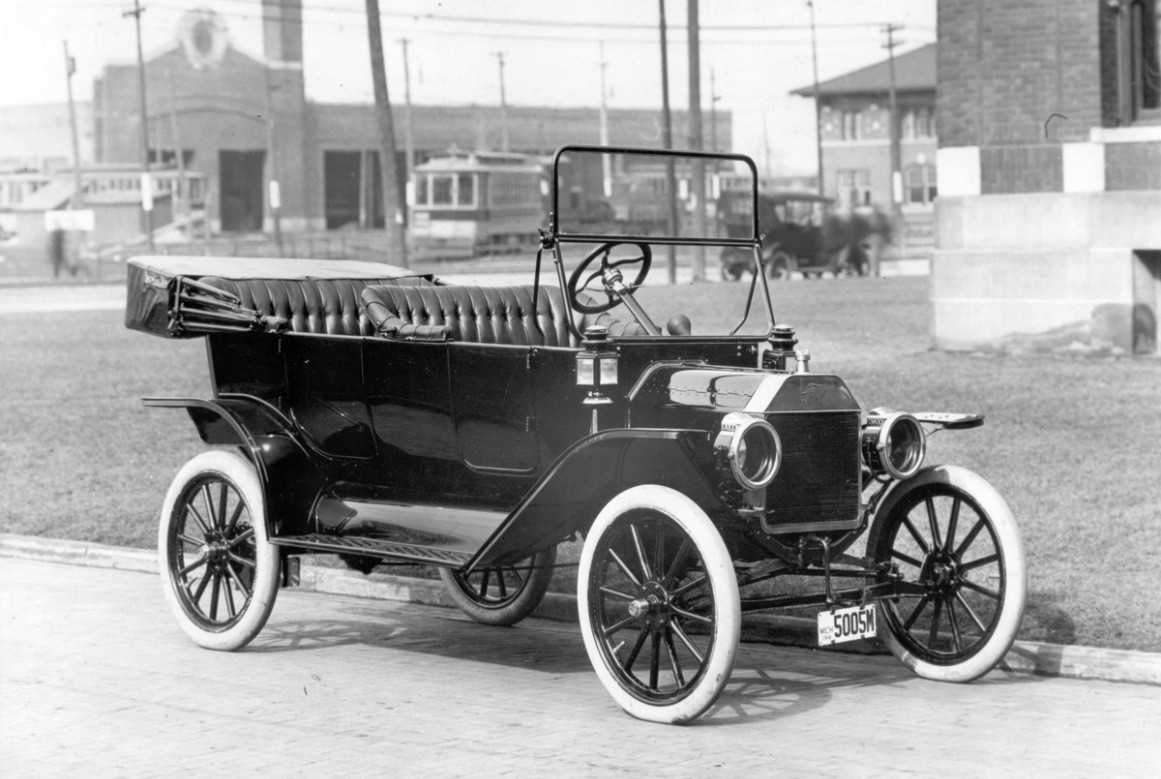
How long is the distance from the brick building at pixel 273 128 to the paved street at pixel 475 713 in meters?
56.4

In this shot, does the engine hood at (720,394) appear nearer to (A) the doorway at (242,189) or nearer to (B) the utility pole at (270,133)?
(B) the utility pole at (270,133)

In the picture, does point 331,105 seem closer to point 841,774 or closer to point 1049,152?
point 1049,152

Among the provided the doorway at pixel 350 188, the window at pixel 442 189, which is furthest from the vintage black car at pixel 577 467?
the doorway at pixel 350 188

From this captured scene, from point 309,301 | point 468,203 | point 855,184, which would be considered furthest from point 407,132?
point 309,301

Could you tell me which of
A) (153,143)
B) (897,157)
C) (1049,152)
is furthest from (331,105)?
(1049,152)

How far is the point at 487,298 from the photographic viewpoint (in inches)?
314

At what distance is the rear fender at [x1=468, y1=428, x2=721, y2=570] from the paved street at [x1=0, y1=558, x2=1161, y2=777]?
55cm

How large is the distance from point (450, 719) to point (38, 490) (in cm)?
656

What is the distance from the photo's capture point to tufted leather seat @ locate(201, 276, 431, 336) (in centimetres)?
772

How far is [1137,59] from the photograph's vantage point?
1811cm

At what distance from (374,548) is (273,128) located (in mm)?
62600

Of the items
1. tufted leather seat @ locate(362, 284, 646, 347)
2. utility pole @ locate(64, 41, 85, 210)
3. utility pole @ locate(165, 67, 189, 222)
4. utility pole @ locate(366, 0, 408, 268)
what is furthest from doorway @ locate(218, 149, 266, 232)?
tufted leather seat @ locate(362, 284, 646, 347)

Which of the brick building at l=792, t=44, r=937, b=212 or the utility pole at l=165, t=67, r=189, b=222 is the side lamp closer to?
the utility pole at l=165, t=67, r=189, b=222

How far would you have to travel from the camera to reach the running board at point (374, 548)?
6605 mm
